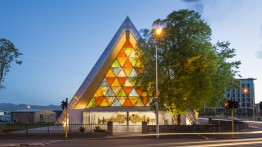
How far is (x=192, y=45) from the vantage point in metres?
36.0

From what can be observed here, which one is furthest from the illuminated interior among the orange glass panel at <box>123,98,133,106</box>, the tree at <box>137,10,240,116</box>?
the tree at <box>137,10,240,116</box>

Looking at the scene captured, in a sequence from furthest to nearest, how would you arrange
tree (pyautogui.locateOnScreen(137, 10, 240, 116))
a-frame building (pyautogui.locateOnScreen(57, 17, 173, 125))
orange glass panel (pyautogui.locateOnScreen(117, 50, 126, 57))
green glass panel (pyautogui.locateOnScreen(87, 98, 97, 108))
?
orange glass panel (pyautogui.locateOnScreen(117, 50, 126, 57)) < green glass panel (pyautogui.locateOnScreen(87, 98, 97, 108)) < a-frame building (pyautogui.locateOnScreen(57, 17, 173, 125)) < tree (pyautogui.locateOnScreen(137, 10, 240, 116))

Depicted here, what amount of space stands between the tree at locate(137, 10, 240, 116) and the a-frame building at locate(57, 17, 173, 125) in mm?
12405

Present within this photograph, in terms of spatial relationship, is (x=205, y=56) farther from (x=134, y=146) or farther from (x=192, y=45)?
(x=134, y=146)

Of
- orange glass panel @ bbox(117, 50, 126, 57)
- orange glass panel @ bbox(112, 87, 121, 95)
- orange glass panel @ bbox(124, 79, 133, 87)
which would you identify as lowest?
orange glass panel @ bbox(112, 87, 121, 95)

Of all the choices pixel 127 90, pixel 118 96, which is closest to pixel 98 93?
pixel 118 96

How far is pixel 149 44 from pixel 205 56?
594 cm

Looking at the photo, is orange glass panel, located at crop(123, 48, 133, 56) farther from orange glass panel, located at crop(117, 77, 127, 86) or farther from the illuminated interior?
orange glass panel, located at crop(117, 77, 127, 86)

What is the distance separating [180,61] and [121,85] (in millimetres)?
16761

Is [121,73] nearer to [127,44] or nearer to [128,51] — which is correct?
[128,51]

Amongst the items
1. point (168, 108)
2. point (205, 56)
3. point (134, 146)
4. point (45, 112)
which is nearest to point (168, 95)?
point (168, 108)

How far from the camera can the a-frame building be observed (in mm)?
48969

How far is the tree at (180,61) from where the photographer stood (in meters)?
34.9

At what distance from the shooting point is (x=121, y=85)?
50.5 m
